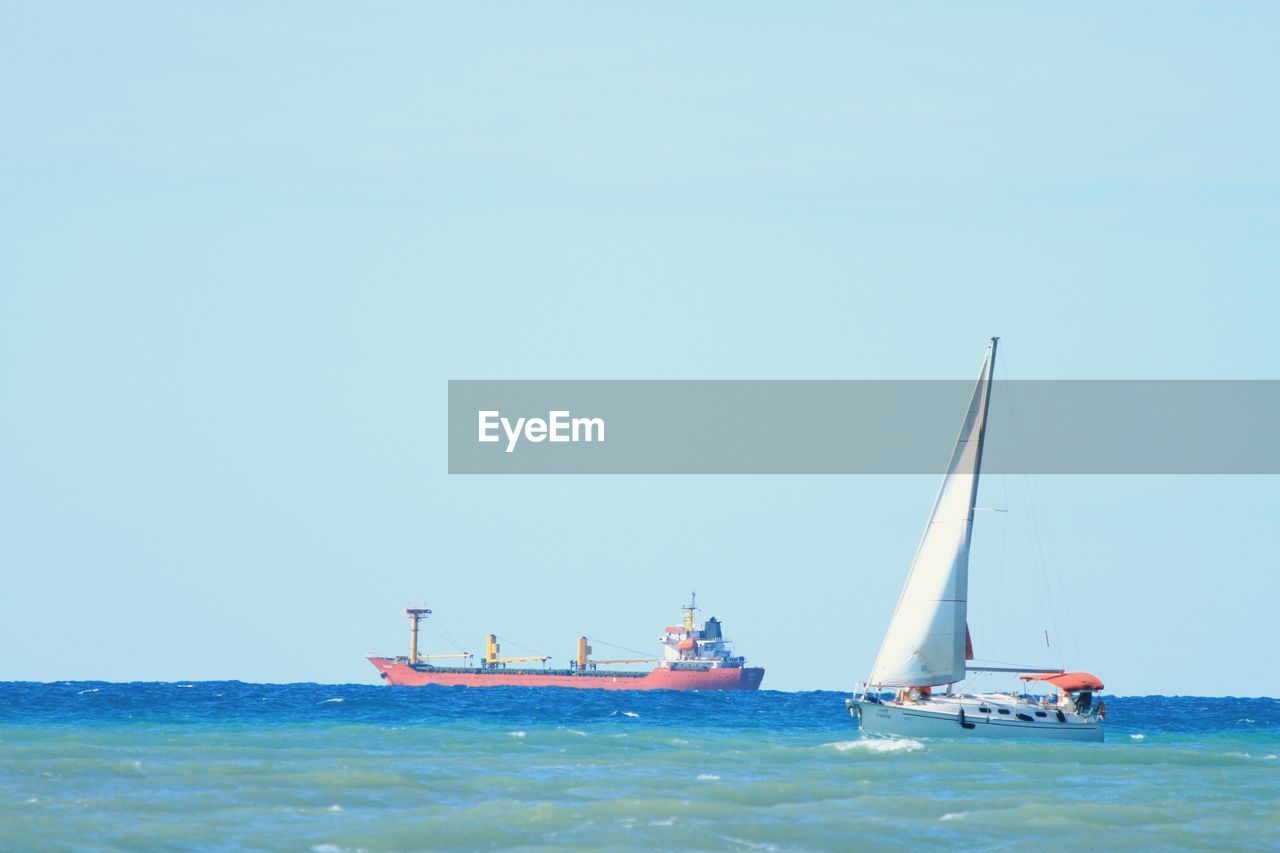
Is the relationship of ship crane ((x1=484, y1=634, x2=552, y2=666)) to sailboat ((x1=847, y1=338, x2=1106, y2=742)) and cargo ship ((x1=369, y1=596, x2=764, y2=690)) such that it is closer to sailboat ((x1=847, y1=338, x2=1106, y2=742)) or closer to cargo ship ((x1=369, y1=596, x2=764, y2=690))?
cargo ship ((x1=369, y1=596, x2=764, y2=690))

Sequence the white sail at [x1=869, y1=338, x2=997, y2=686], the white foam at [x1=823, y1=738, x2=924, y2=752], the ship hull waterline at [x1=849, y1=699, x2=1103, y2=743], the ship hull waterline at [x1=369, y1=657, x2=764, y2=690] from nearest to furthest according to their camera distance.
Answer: the white foam at [x1=823, y1=738, x2=924, y2=752], the ship hull waterline at [x1=849, y1=699, x2=1103, y2=743], the white sail at [x1=869, y1=338, x2=997, y2=686], the ship hull waterline at [x1=369, y1=657, x2=764, y2=690]

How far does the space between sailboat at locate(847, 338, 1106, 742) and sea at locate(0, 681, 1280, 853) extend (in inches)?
50.6

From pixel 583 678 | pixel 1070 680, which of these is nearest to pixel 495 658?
pixel 583 678

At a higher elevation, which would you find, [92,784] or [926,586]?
[926,586]

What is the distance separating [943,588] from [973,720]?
4416mm

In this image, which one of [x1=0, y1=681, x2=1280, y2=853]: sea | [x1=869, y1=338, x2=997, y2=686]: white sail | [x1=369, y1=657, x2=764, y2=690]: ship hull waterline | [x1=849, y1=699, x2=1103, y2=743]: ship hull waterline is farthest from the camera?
[x1=369, y1=657, x2=764, y2=690]: ship hull waterline

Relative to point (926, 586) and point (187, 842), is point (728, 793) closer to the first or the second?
point (187, 842)

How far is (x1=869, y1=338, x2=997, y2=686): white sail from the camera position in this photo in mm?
54938

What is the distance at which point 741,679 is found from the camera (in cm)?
15712

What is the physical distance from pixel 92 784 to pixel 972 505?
30.1 m

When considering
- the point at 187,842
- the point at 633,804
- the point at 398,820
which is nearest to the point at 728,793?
the point at 633,804

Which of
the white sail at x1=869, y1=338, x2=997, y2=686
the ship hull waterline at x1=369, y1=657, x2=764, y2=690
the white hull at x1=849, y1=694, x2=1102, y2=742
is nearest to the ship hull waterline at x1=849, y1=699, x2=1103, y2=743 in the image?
the white hull at x1=849, y1=694, x2=1102, y2=742

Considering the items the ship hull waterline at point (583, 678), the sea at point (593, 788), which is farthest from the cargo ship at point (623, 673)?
the sea at point (593, 788)

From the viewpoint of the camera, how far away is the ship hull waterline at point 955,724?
175 ft
